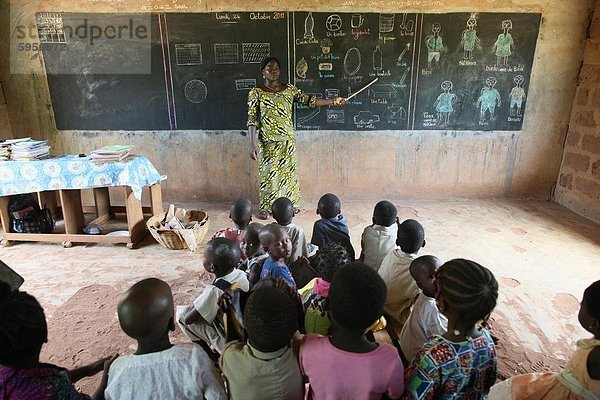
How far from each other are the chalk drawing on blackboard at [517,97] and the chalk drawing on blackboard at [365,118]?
1599 millimetres

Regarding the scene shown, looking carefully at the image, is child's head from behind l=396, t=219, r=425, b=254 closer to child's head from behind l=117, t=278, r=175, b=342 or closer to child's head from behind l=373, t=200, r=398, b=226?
child's head from behind l=373, t=200, r=398, b=226

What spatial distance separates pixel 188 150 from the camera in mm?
4934

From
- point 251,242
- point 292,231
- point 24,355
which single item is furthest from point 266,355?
point 292,231

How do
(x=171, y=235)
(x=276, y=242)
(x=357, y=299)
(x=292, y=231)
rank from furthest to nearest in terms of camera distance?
1. (x=171, y=235)
2. (x=292, y=231)
3. (x=276, y=242)
4. (x=357, y=299)

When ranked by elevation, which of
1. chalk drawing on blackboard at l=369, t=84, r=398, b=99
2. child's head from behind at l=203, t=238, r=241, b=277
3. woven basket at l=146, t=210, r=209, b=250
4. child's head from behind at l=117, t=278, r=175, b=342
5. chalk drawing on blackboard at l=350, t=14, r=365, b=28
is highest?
chalk drawing on blackboard at l=350, t=14, r=365, b=28

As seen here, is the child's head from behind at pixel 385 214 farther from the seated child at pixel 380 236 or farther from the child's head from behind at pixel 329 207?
the child's head from behind at pixel 329 207

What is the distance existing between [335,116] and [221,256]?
336 cm

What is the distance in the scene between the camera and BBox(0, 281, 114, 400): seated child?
3.51 feet

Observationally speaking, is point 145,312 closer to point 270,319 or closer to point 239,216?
point 270,319

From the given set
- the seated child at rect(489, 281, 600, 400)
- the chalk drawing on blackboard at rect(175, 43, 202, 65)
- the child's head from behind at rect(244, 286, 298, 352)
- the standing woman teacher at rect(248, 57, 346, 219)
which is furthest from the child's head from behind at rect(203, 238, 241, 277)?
the chalk drawing on blackboard at rect(175, 43, 202, 65)

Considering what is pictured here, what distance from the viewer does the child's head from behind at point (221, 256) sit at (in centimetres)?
181

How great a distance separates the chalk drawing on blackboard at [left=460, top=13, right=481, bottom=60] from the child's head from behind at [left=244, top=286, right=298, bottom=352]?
14.6ft

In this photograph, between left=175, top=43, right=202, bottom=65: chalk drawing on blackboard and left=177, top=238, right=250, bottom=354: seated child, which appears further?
left=175, top=43, right=202, bottom=65: chalk drawing on blackboard

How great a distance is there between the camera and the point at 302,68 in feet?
15.3
